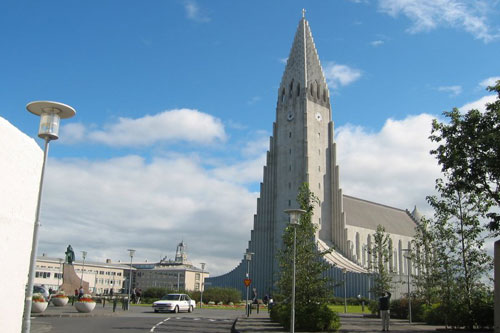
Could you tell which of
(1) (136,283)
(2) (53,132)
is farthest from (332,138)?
(1) (136,283)

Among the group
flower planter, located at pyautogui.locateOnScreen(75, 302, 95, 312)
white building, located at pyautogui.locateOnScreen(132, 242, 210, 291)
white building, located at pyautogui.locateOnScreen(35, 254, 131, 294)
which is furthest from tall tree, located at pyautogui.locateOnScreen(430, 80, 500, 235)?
white building, located at pyautogui.locateOnScreen(132, 242, 210, 291)

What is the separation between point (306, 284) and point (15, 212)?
14440 mm

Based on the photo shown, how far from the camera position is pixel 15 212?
28.8 ft

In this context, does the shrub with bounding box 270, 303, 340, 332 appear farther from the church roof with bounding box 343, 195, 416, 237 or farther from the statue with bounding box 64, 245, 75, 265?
the church roof with bounding box 343, 195, 416, 237

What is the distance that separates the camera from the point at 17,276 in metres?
9.04

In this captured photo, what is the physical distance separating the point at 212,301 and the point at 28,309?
1893 inches

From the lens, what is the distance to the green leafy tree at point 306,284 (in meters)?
19.3

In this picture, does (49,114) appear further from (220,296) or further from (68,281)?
(220,296)

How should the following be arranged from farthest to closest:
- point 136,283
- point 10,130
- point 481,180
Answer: point 136,283 → point 481,180 → point 10,130

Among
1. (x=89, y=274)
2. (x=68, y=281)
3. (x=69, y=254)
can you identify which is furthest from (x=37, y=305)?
(x=89, y=274)

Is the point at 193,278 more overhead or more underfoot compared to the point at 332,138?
more underfoot

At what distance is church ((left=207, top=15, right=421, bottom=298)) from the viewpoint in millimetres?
79000

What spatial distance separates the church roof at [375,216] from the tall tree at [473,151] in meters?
67.0

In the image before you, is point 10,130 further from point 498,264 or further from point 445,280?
point 445,280
